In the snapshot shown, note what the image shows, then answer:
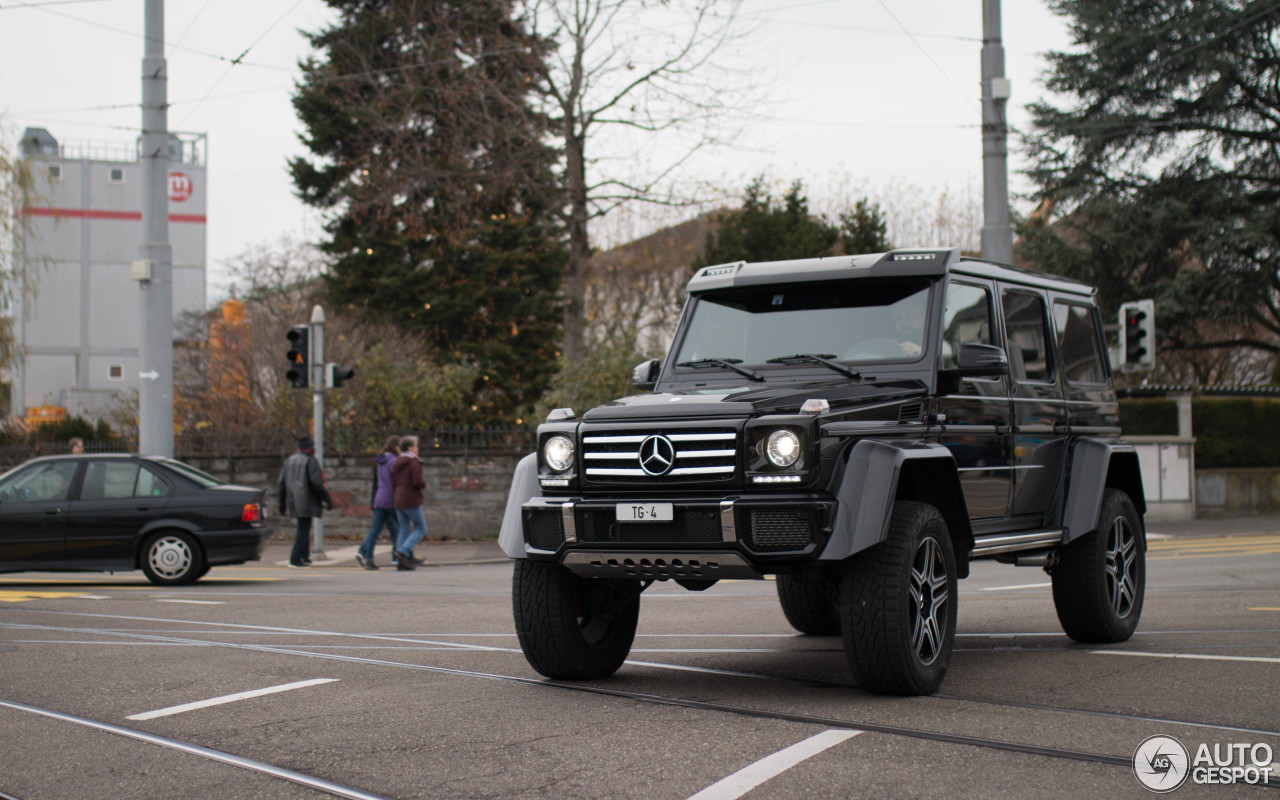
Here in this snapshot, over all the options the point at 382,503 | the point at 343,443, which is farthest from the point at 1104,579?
the point at 343,443

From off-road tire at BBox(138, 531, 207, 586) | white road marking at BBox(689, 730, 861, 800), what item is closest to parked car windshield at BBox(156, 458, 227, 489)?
off-road tire at BBox(138, 531, 207, 586)

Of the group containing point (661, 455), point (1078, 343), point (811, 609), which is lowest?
point (811, 609)

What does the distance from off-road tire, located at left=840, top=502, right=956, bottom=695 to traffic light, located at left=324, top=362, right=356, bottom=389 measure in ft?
47.6

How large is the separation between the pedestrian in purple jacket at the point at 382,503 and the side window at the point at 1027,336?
11608 millimetres

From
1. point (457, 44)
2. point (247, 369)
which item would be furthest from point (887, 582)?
point (457, 44)

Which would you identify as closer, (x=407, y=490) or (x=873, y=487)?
(x=873, y=487)

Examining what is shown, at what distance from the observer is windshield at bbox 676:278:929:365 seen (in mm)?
7184

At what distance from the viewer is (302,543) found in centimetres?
1847

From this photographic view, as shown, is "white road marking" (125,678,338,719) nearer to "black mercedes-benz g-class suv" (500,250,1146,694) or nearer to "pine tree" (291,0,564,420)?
"black mercedes-benz g-class suv" (500,250,1146,694)

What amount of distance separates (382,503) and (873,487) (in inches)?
517

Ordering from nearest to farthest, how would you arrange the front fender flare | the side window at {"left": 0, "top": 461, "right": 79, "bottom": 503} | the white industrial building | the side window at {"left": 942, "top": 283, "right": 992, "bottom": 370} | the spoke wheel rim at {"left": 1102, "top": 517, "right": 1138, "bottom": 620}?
the front fender flare < the side window at {"left": 942, "top": 283, "right": 992, "bottom": 370} < the spoke wheel rim at {"left": 1102, "top": 517, "right": 1138, "bottom": 620} < the side window at {"left": 0, "top": 461, "right": 79, "bottom": 503} < the white industrial building

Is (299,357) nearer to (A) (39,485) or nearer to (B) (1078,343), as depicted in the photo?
(A) (39,485)

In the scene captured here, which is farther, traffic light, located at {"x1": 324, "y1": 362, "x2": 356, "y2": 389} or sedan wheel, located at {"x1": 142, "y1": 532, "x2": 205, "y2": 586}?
traffic light, located at {"x1": 324, "y1": 362, "x2": 356, "y2": 389}

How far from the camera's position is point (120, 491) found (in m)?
15.1
